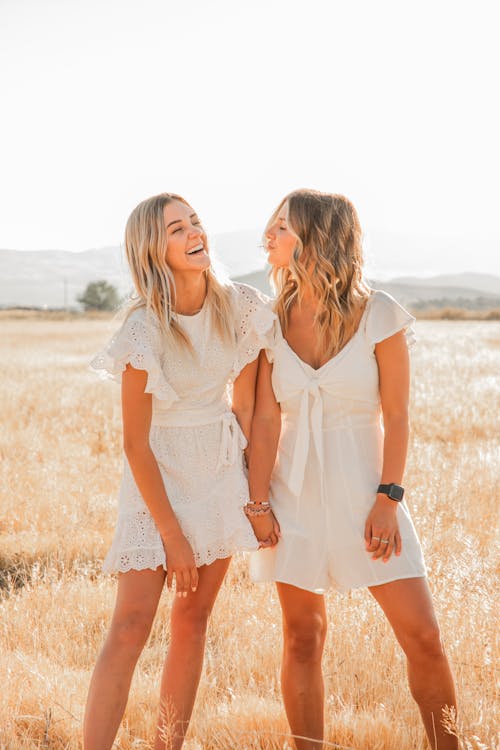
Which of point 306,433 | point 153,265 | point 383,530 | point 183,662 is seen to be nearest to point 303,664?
point 183,662

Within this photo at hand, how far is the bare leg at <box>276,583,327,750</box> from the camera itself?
10.1 ft

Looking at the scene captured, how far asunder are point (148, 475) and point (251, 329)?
705 mm

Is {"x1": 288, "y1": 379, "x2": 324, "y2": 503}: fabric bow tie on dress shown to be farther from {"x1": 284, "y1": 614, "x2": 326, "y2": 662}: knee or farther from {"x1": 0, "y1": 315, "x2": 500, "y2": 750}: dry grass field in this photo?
{"x1": 0, "y1": 315, "x2": 500, "y2": 750}: dry grass field

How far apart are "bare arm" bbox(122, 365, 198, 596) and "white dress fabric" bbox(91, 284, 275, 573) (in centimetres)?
4

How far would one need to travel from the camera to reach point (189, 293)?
10.5 ft

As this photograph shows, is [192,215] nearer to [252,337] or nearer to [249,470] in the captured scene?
[252,337]

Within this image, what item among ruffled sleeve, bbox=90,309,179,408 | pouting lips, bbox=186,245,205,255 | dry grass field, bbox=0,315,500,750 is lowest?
dry grass field, bbox=0,315,500,750

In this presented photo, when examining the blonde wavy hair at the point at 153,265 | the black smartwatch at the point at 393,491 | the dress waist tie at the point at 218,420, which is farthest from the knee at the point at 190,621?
the blonde wavy hair at the point at 153,265

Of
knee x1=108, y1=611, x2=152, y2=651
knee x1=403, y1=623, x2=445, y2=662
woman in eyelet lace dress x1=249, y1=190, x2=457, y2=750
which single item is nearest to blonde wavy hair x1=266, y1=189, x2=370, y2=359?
woman in eyelet lace dress x1=249, y1=190, x2=457, y2=750

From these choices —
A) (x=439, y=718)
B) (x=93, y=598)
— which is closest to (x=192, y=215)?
(x=439, y=718)

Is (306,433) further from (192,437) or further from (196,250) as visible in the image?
(196,250)

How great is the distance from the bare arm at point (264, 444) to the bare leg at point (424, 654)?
519mm

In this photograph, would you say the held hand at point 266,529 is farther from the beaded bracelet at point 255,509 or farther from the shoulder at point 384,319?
the shoulder at point 384,319

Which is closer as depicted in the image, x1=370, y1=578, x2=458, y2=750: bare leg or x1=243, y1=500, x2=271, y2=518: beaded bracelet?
x1=370, y1=578, x2=458, y2=750: bare leg
